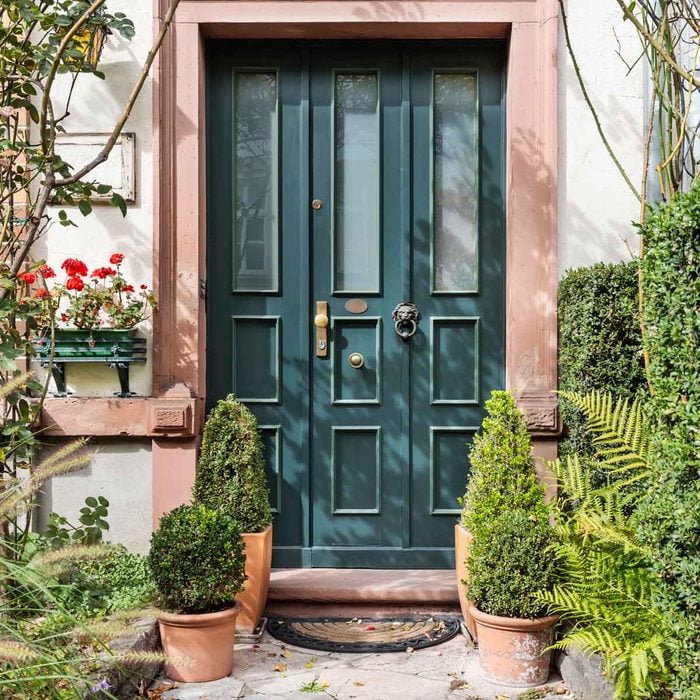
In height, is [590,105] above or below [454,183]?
above

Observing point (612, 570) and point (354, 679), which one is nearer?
point (612, 570)

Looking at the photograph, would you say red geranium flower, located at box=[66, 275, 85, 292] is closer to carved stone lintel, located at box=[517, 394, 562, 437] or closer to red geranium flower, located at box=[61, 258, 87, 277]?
red geranium flower, located at box=[61, 258, 87, 277]

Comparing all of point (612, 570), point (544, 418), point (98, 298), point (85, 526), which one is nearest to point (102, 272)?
point (98, 298)

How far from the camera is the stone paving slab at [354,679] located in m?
3.44

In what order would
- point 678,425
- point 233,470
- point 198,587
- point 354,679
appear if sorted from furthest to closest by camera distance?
point 233,470, point 354,679, point 198,587, point 678,425

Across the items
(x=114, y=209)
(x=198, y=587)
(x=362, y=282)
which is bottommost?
(x=198, y=587)

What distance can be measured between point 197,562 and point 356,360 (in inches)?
63.5

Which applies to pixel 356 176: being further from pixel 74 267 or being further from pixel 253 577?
pixel 253 577

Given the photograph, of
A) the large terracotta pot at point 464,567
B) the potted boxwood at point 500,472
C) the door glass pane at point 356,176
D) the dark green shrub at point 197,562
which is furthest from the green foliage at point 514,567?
the door glass pane at point 356,176

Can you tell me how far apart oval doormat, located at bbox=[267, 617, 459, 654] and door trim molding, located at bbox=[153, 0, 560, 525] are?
93 centimetres

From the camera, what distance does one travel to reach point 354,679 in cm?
358

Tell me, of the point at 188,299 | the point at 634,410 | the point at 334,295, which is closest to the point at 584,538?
the point at 634,410

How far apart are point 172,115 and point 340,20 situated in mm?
1027

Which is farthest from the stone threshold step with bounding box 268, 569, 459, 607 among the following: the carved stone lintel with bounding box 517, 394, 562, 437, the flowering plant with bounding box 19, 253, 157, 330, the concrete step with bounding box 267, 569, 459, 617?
the flowering plant with bounding box 19, 253, 157, 330
